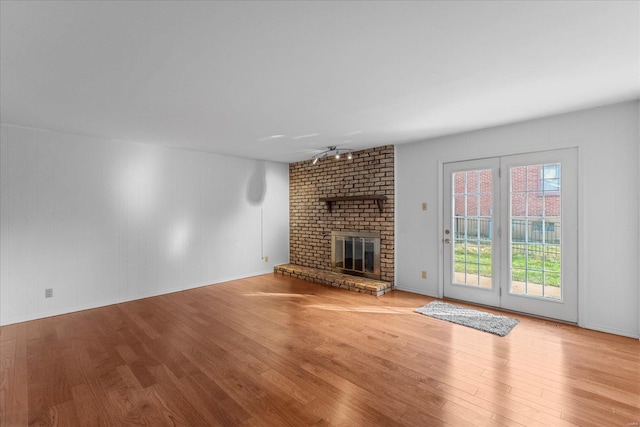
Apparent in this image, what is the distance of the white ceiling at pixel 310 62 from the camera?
163 centimetres

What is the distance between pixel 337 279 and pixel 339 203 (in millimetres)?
1442

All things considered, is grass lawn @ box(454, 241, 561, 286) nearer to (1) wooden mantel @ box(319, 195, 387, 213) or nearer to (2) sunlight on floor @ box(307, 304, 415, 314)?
(2) sunlight on floor @ box(307, 304, 415, 314)

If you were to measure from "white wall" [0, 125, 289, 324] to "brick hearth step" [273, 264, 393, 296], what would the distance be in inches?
27.7

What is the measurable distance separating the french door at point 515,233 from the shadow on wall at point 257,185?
355 cm

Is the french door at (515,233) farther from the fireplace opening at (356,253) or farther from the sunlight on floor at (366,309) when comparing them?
the fireplace opening at (356,253)

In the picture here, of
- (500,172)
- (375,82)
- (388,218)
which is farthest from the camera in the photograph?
(388,218)

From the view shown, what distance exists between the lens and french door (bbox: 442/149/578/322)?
11.3 ft

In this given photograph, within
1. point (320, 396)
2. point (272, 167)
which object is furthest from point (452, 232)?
point (272, 167)

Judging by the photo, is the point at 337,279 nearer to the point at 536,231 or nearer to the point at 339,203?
the point at 339,203

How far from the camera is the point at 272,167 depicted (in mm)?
6418

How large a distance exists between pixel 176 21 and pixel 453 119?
302 centimetres

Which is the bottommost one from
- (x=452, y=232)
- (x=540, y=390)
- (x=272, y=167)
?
(x=540, y=390)

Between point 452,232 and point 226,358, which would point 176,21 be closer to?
point 226,358

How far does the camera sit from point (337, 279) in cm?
521
